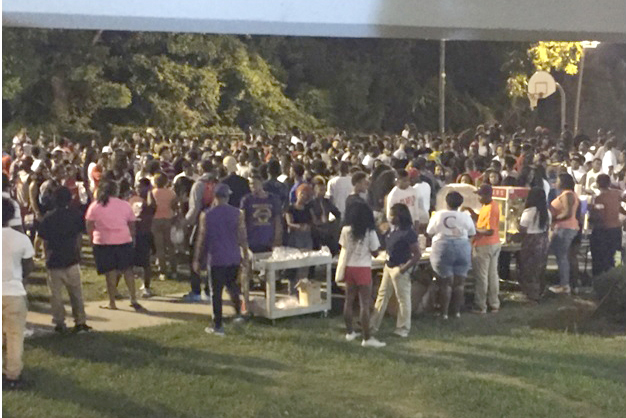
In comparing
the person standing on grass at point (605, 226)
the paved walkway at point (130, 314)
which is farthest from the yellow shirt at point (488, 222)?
the paved walkway at point (130, 314)

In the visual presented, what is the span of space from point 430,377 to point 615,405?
4.33 feet

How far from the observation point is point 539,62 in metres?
18.6

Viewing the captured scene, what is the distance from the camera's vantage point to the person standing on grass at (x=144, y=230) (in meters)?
8.36

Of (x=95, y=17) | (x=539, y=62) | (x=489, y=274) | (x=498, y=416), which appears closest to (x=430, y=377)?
(x=498, y=416)

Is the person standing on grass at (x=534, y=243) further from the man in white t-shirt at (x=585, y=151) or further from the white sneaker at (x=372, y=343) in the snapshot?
the man in white t-shirt at (x=585, y=151)

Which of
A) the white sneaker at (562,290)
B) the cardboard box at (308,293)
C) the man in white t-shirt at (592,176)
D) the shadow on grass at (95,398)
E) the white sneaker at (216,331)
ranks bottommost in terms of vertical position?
the shadow on grass at (95,398)

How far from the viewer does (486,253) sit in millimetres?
8219

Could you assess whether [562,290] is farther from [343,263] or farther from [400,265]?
[343,263]

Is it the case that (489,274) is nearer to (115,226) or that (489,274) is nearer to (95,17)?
(115,226)

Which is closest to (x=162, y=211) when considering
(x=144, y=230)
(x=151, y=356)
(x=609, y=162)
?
(x=144, y=230)

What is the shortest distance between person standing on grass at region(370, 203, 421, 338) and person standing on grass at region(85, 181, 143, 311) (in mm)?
2296

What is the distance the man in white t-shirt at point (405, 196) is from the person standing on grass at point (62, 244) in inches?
123

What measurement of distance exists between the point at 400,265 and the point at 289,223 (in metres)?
1.74

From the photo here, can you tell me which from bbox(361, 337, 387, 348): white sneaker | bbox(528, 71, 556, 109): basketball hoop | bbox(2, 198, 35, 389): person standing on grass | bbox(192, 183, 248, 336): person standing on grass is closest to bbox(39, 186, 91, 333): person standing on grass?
bbox(2, 198, 35, 389): person standing on grass
